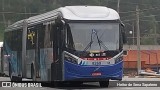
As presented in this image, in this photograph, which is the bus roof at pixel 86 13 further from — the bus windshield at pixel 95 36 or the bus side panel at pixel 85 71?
Result: the bus side panel at pixel 85 71

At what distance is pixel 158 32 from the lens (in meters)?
98.1

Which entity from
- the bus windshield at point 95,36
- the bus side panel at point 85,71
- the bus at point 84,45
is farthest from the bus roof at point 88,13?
the bus side panel at point 85,71

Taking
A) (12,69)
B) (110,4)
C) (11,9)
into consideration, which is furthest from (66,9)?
(11,9)

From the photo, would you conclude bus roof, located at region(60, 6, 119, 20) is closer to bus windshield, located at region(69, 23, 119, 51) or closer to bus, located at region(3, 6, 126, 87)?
bus, located at region(3, 6, 126, 87)

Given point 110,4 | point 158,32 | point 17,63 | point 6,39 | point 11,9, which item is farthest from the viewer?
point 158,32

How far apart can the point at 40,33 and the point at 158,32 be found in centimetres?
7749

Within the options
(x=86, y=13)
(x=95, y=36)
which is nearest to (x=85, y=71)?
(x=95, y=36)

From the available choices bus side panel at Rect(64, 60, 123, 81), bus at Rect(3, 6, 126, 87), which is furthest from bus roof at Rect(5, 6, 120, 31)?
bus side panel at Rect(64, 60, 123, 81)

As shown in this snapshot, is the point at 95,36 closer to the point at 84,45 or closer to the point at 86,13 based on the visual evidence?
the point at 84,45

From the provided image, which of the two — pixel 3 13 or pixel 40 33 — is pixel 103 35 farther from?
pixel 3 13

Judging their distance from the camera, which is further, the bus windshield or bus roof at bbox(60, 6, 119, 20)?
bus roof at bbox(60, 6, 119, 20)

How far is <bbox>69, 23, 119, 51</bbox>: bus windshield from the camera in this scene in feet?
64.6

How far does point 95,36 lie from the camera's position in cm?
1988

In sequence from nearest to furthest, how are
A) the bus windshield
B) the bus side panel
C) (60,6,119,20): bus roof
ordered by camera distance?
1. the bus side panel
2. the bus windshield
3. (60,6,119,20): bus roof
